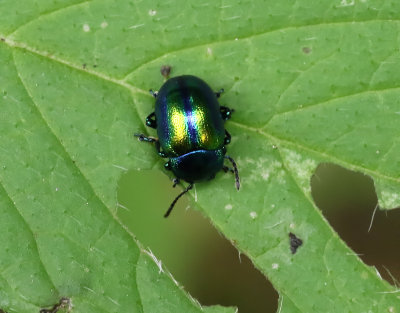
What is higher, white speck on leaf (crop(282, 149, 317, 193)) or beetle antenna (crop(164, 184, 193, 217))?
white speck on leaf (crop(282, 149, 317, 193))

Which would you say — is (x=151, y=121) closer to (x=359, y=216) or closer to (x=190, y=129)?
(x=190, y=129)

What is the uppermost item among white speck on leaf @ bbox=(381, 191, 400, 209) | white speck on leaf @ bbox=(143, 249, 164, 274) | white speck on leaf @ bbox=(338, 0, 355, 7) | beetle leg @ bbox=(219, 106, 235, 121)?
white speck on leaf @ bbox=(338, 0, 355, 7)

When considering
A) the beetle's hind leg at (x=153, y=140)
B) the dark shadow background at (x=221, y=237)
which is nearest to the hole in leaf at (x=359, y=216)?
the dark shadow background at (x=221, y=237)

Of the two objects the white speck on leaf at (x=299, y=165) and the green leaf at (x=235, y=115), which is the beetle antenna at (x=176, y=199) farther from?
the white speck on leaf at (x=299, y=165)

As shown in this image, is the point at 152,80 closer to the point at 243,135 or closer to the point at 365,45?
the point at 243,135

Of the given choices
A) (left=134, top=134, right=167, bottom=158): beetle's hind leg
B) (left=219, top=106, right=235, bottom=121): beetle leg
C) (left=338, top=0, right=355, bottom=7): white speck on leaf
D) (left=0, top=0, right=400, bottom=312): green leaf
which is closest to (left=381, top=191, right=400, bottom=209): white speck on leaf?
(left=0, top=0, right=400, bottom=312): green leaf

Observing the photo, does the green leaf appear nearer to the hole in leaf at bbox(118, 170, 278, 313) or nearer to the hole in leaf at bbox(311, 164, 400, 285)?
the hole in leaf at bbox(311, 164, 400, 285)

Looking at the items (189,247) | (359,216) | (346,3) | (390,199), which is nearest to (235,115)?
(346,3)
